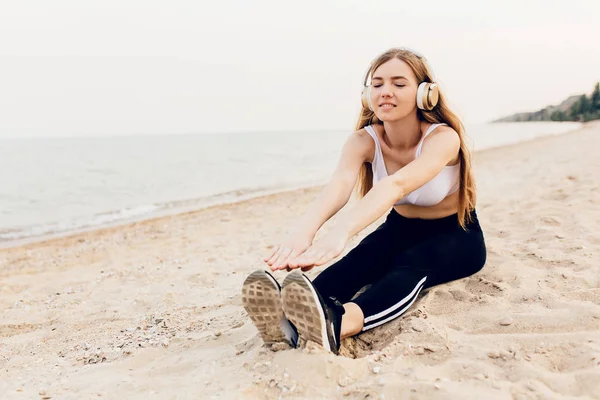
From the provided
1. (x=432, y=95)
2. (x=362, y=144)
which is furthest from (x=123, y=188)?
(x=432, y=95)

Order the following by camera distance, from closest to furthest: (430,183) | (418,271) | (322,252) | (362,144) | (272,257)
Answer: (322,252) < (272,257) < (418,271) < (430,183) < (362,144)

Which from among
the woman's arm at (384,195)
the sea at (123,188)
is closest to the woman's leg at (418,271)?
the woman's arm at (384,195)

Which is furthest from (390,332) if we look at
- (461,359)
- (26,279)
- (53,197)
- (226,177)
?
(226,177)

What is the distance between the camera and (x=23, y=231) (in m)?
9.23

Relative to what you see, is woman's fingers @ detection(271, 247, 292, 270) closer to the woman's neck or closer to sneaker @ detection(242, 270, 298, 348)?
sneaker @ detection(242, 270, 298, 348)

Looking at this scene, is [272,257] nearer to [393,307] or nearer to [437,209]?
[393,307]

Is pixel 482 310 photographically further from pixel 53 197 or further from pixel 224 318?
pixel 53 197

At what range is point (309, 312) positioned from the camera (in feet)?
6.82

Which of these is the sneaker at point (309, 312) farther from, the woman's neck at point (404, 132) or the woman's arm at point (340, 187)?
the woman's neck at point (404, 132)

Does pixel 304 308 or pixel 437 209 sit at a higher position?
pixel 437 209

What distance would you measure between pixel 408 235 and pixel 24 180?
1711cm

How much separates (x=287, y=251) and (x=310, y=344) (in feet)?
1.51

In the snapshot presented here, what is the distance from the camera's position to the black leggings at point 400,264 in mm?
2447

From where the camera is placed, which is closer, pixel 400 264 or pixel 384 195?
pixel 384 195
